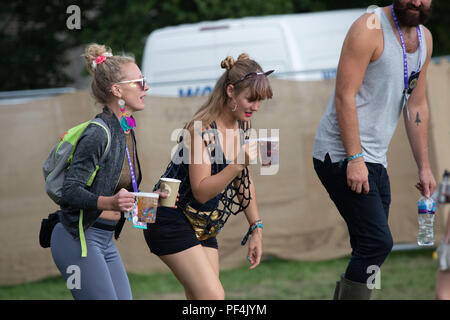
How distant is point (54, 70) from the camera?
13.8 meters

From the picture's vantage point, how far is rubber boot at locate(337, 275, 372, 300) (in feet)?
12.3

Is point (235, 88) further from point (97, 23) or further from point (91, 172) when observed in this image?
point (97, 23)

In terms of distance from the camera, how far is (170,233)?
11.7ft

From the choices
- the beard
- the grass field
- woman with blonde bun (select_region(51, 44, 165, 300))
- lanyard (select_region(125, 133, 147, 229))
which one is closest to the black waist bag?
woman with blonde bun (select_region(51, 44, 165, 300))

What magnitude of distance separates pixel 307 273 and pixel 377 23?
399cm

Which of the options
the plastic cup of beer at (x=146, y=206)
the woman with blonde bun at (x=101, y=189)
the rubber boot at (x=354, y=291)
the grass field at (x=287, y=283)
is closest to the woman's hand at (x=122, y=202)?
the woman with blonde bun at (x=101, y=189)

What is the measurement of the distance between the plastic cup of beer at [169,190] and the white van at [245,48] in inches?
179

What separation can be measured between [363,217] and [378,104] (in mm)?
626

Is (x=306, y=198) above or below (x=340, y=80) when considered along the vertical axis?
below

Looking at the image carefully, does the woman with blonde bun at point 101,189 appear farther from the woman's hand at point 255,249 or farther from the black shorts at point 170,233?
the woman's hand at point 255,249

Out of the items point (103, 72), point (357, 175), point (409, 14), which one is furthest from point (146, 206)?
point (409, 14)
